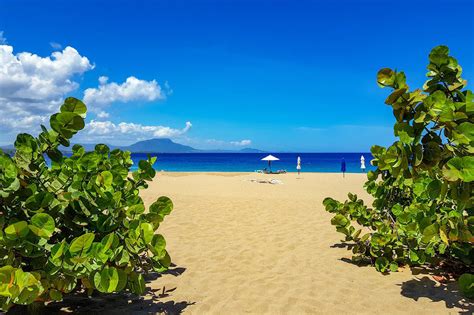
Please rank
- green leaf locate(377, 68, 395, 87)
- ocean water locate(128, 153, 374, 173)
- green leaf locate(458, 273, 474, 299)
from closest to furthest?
green leaf locate(377, 68, 395, 87)
green leaf locate(458, 273, 474, 299)
ocean water locate(128, 153, 374, 173)

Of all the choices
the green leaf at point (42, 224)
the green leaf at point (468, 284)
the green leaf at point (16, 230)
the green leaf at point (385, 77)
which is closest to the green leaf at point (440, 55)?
the green leaf at point (385, 77)

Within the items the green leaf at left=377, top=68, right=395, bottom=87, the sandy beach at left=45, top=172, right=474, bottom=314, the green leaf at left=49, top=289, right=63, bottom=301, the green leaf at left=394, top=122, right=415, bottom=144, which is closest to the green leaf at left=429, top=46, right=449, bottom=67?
the green leaf at left=377, top=68, right=395, bottom=87

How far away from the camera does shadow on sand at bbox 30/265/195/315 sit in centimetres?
408

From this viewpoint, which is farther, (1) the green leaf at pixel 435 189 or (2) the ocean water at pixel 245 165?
(2) the ocean water at pixel 245 165

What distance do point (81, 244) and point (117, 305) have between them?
1991 mm

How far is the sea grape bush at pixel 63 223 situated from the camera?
104 inches

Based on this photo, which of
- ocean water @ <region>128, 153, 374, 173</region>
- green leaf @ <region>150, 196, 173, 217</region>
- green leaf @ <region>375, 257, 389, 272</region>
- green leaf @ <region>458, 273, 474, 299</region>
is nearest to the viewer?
green leaf @ <region>458, 273, 474, 299</region>

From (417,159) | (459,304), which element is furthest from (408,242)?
(417,159)

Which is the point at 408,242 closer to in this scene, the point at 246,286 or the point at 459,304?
the point at 459,304

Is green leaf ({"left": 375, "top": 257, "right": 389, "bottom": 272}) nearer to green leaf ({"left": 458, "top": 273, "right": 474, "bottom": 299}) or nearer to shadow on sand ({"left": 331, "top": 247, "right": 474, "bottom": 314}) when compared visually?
shadow on sand ({"left": 331, "top": 247, "right": 474, "bottom": 314})

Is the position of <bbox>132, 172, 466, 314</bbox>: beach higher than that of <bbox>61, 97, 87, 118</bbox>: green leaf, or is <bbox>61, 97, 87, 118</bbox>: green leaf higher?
<bbox>61, 97, 87, 118</bbox>: green leaf

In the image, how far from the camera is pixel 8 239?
256 centimetres

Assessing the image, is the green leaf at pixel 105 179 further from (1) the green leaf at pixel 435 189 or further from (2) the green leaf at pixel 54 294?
(1) the green leaf at pixel 435 189

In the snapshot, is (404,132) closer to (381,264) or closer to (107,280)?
(107,280)
